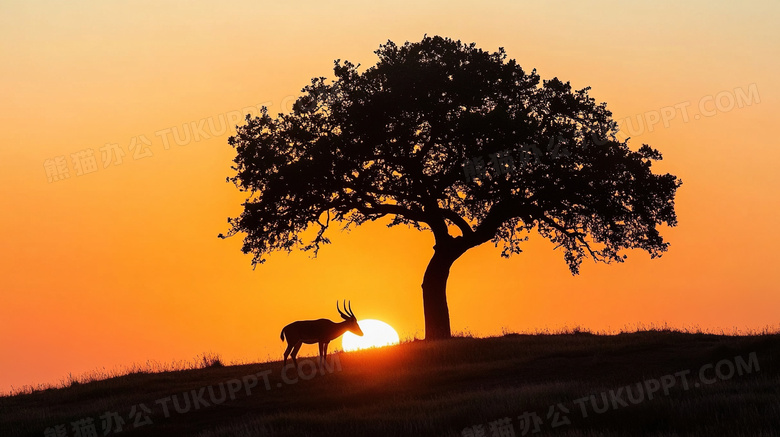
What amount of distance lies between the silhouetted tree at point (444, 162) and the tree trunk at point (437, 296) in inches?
1.7

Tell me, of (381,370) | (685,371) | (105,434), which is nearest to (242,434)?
(105,434)

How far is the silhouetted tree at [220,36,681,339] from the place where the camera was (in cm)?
3591

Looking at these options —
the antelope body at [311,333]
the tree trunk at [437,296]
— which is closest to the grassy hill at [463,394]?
the antelope body at [311,333]

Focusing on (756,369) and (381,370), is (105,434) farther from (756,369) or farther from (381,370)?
(756,369)

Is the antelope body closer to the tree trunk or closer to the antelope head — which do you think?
the antelope head

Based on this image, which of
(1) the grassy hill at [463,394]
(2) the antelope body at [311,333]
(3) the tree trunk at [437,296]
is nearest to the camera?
(1) the grassy hill at [463,394]

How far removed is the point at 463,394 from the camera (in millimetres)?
22609

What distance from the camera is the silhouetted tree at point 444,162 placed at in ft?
118

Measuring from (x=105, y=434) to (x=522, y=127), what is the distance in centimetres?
1963

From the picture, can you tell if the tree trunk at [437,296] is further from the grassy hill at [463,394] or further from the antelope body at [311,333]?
the antelope body at [311,333]

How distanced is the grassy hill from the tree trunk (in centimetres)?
354

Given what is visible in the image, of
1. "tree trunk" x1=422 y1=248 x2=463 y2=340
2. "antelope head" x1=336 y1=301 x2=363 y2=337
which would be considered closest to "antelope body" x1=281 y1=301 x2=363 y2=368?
"antelope head" x1=336 y1=301 x2=363 y2=337

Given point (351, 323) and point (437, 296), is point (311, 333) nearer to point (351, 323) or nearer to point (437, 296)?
point (351, 323)

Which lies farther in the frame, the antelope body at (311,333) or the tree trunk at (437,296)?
the tree trunk at (437,296)
